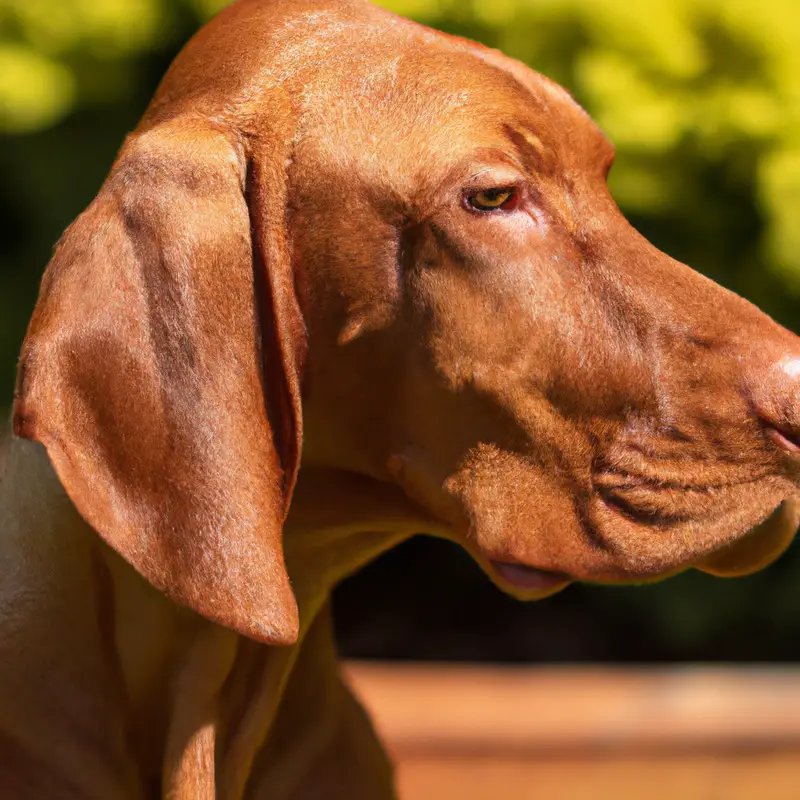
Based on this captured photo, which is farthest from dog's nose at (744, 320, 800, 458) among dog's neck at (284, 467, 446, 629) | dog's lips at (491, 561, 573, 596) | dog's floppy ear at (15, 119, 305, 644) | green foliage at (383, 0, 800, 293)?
green foliage at (383, 0, 800, 293)

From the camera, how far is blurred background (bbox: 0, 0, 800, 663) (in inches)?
160

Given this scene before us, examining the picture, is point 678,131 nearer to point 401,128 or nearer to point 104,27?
point 104,27

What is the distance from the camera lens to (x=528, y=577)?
1913mm

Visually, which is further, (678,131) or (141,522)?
(678,131)

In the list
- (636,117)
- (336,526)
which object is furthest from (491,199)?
(636,117)

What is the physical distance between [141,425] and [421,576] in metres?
3.65

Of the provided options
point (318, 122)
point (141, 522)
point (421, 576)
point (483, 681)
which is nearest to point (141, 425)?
point (141, 522)

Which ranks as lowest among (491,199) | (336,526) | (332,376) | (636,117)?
(636,117)

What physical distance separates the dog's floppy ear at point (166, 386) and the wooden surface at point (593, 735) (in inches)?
90.8

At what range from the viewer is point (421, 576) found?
5.32 metres

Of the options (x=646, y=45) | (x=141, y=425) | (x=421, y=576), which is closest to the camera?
(x=141, y=425)

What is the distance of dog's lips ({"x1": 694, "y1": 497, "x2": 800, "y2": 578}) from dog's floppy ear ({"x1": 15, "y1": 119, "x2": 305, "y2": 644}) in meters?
0.66

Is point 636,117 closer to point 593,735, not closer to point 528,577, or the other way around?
point 593,735

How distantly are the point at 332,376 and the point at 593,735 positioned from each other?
244 cm
